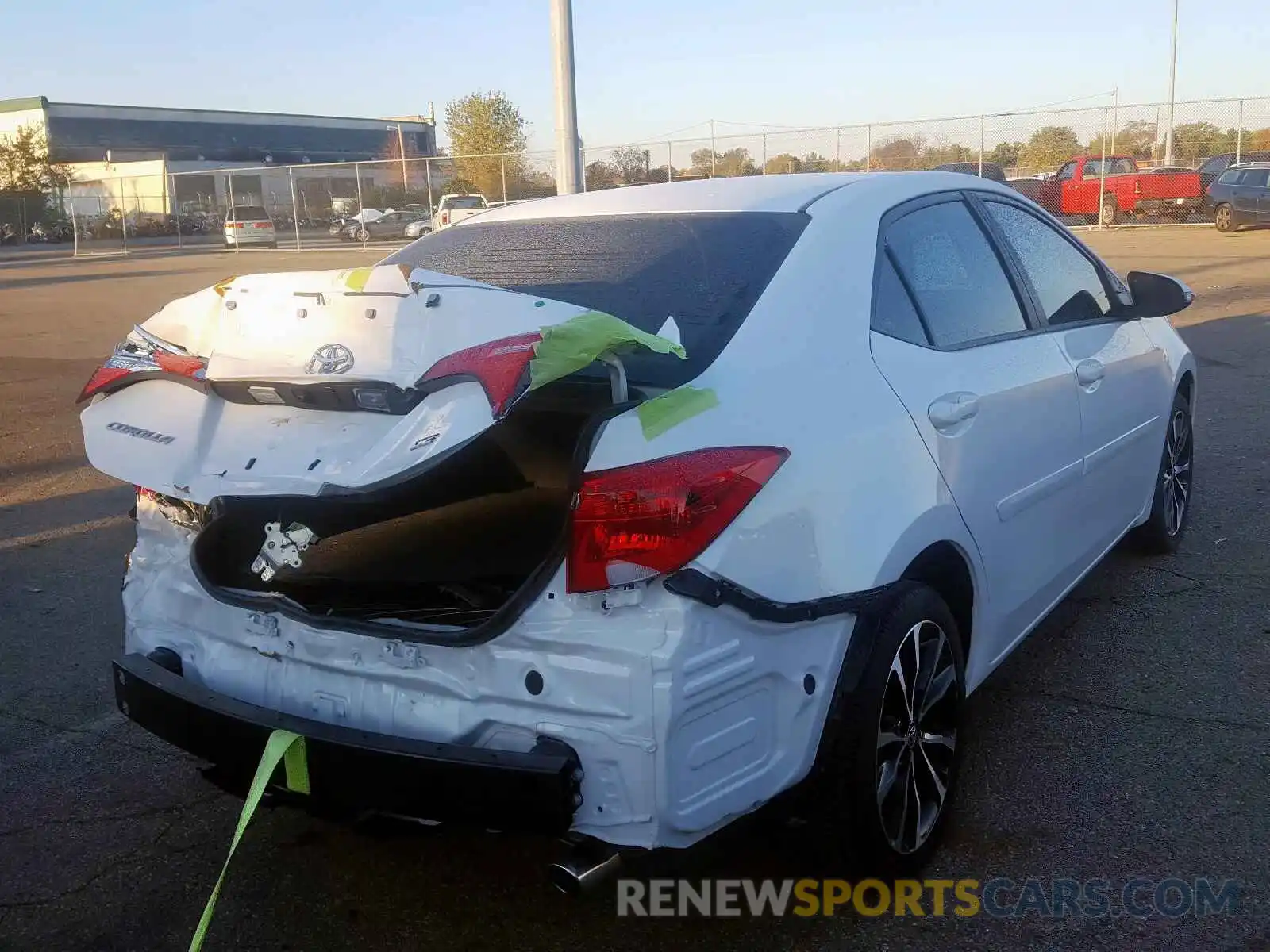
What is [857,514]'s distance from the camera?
260 centimetres

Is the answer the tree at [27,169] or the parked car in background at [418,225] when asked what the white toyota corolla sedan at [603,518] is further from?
the tree at [27,169]

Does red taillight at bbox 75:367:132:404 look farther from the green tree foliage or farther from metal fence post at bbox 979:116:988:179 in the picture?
the green tree foliage

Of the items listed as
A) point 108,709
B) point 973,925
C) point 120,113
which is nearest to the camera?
point 973,925

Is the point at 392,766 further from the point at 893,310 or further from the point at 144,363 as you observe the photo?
the point at 893,310

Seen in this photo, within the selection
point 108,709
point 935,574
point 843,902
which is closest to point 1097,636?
point 935,574

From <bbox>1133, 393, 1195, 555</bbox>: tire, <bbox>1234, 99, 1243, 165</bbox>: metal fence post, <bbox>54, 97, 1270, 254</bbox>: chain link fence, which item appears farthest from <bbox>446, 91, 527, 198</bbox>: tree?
<bbox>1133, 393, 1195, 555</bbox>: tire

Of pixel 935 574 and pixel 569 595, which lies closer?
pixel 569 595

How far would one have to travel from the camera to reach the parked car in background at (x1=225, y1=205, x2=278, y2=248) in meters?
38.2

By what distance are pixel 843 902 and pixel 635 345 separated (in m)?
1.42

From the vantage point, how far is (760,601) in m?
2.36

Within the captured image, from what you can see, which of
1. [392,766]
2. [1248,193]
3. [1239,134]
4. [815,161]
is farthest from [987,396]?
[1239,134]

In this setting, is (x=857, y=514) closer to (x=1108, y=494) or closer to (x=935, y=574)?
(x=935, y=574)

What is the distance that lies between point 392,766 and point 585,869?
43cm

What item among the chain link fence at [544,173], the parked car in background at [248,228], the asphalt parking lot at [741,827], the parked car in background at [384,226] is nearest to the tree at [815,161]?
the chain link fence at [544,173]
